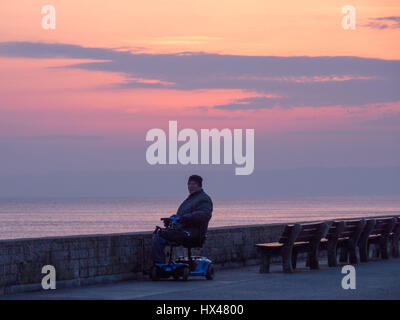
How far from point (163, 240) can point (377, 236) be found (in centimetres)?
648

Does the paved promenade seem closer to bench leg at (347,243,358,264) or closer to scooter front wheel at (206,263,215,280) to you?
scooter front wheel at (206,263,215,280)

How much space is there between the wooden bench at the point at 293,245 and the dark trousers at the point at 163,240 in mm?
2146

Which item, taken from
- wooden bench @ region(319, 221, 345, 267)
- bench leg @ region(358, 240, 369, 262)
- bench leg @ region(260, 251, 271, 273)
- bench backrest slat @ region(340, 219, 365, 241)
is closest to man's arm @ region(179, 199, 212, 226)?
bench leg @ region(260, 251, 271, 273)

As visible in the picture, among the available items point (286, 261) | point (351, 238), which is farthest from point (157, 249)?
point (351, 238)

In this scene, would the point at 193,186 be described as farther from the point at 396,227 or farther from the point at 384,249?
the point at 396,227

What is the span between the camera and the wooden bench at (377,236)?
20.8 meters

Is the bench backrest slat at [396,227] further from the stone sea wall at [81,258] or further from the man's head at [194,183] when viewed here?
the man's head at [194,183]

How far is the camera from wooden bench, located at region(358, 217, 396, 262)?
2081 cm

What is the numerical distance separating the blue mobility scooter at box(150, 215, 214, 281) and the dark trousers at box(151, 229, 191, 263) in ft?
0.27

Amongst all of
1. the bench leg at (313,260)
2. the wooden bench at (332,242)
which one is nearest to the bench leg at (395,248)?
the wooden bench at (332,242)

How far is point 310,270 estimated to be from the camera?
61.3 ft

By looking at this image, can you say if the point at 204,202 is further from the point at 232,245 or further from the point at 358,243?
the point at 358,243
